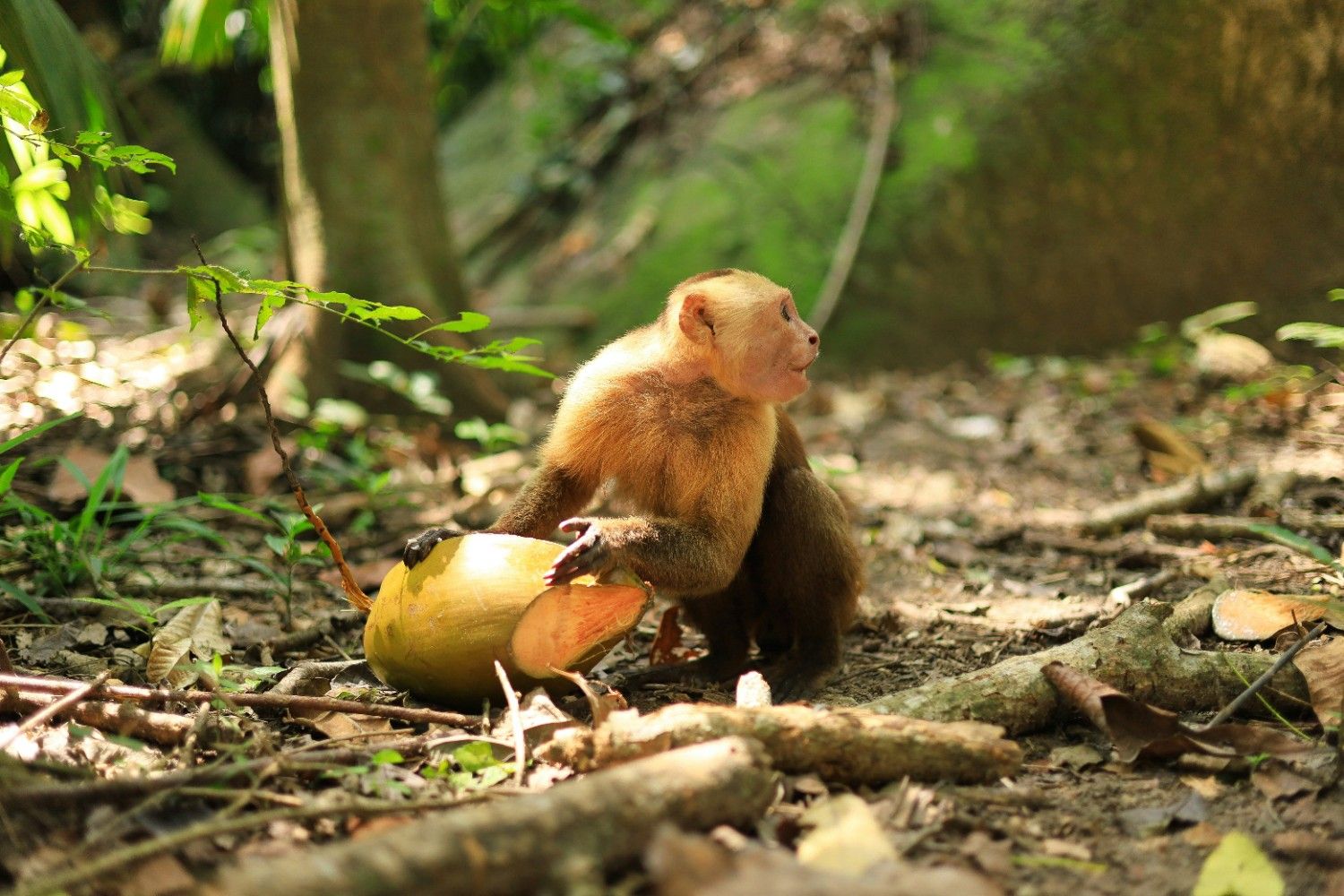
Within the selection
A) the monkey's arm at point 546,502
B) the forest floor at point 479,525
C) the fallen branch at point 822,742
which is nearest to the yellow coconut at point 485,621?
the forest floor at point 479,525

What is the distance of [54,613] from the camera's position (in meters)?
3.42

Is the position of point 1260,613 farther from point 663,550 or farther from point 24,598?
point 24,598

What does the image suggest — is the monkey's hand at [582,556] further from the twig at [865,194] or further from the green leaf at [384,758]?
the twig at [865,194]

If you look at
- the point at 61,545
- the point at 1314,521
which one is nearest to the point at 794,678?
the point at 1314,521

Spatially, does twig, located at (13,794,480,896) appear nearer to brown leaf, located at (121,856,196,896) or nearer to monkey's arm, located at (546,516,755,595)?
brown leaf, located at (121,856,196,896)

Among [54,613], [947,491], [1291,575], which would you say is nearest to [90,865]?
[54,613]

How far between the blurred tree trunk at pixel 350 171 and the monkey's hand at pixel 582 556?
3.08m

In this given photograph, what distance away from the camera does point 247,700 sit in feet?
8.60

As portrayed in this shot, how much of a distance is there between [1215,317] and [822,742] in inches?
237

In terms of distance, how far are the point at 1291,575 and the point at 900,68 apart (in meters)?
6.17

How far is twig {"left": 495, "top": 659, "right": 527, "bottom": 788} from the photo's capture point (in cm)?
241

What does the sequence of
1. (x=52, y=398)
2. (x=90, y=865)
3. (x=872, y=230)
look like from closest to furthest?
(x=90, y=865) → (x=52, y=398) → (x=872, y=230)

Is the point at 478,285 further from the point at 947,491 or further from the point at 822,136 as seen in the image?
the point at 947,491

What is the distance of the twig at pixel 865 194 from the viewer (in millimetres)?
8172
